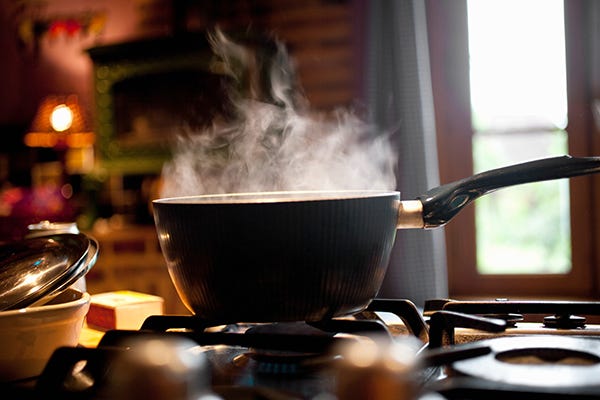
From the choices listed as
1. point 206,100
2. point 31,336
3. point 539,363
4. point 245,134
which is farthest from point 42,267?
point 206,100

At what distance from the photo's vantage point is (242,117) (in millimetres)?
3600

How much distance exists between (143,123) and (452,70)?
1.69 meters

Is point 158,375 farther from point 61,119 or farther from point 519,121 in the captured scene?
point 61,119

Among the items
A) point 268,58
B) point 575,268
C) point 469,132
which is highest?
point 268,58

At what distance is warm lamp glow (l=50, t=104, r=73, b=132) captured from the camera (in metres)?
3.98

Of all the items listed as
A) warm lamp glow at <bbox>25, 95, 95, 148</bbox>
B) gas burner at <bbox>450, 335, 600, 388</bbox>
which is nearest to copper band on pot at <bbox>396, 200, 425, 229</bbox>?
gas burner at <bbox>450, 335, 600, 388</bbox>

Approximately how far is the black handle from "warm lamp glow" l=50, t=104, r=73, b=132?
3641 mm

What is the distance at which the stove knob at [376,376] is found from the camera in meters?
0.35

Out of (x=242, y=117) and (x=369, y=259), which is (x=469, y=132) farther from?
(x=369, y=259)

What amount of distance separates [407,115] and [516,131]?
0.50m

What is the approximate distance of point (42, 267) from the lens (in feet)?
2.17

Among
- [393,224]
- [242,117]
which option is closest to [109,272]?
[242,117]

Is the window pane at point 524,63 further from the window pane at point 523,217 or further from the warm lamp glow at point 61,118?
the warm lamp glow at point 61,118

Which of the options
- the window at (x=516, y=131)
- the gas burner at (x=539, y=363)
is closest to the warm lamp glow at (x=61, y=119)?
the window at (x=516, y=131)
